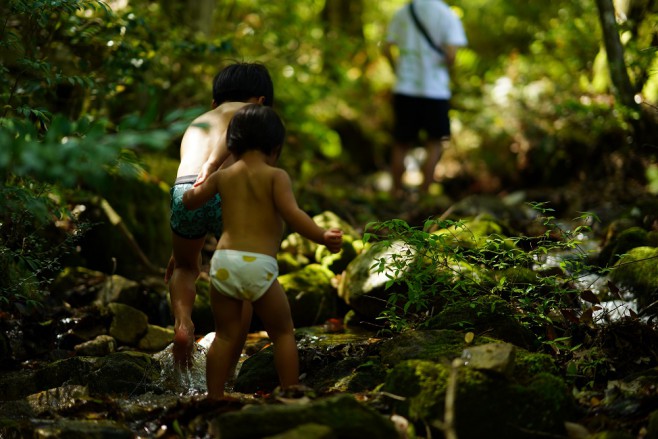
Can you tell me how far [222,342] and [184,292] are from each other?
88 cm

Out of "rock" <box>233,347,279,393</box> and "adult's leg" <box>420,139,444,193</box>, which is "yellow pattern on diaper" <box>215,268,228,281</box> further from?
"adult's leg" <box>420,139,444,193</box>

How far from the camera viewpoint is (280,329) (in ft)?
12.2

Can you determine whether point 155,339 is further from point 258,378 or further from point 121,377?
point 258,378

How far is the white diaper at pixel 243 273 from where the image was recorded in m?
3.58

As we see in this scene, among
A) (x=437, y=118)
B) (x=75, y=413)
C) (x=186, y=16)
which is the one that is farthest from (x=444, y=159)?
(x=75, y=413)

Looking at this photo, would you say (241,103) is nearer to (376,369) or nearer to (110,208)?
(376,369)

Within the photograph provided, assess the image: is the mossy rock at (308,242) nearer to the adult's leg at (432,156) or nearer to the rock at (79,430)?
the adult's leg at (432,156)

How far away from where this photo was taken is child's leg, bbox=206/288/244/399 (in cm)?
366

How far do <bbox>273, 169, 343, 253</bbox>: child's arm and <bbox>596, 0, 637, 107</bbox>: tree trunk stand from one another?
3.84 metres

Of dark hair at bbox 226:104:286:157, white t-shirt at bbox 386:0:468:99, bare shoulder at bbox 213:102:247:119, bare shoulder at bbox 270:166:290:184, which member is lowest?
bare shoulder at bbox 270:166:290:184

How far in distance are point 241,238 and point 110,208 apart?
3.61 meters

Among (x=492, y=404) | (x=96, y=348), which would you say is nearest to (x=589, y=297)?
(x=492, y=404)

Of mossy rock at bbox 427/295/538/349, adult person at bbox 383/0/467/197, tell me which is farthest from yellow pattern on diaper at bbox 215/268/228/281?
adult person at bbox 383/0/467/197

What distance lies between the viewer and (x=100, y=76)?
623 cm
